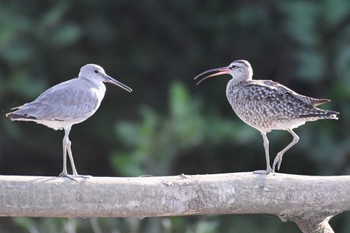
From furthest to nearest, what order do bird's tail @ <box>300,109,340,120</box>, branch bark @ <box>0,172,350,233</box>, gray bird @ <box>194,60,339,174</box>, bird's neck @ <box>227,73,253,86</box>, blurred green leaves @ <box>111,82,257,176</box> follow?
blurred green leaves @ <box>111,82,257,176</box> < bird's neck @ <box>227,73,253,86</box> < gray bird @ <box>194,60,339,174</box> < bird's tail @ <box>300,109,340,120</box> < branch bark @ <box>0,172,350,233</box>

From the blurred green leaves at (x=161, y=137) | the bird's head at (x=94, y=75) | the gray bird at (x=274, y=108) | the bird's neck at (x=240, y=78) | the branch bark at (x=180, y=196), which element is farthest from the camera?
the blurred green leaves at (x=161, y=137)

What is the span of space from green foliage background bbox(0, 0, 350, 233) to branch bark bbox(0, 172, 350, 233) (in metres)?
3.51

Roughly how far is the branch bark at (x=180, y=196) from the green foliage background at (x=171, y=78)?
3.51 m

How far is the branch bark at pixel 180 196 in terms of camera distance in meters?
5.64

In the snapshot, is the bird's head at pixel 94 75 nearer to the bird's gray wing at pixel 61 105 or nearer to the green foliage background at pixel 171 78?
the bird's gray wing at pixel 61 105

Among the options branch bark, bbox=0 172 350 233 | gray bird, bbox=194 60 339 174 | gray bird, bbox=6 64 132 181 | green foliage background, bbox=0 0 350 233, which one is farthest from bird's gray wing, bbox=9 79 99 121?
green foliage background, bbox=0 0 350 233

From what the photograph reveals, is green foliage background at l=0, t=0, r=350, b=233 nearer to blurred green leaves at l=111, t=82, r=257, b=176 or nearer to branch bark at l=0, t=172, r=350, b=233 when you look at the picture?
blurred green leaves at l=111, t=82, r=257, b=176

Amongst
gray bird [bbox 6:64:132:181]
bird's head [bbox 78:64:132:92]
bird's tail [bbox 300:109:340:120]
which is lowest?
gray bird [bbox 6:64:132:181]

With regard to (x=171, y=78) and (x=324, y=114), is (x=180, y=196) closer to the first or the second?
(x=324, y=114)

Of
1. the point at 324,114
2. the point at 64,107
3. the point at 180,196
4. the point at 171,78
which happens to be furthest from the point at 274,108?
the point at 171,78

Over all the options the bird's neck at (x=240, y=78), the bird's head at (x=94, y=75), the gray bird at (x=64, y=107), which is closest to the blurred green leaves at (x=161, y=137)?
the bird's neck at (x=240, y=78)

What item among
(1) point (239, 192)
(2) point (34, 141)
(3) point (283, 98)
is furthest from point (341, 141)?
(1) point (239, 192)

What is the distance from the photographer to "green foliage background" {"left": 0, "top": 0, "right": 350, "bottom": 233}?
10102 millimetres

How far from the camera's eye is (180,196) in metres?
5.83
